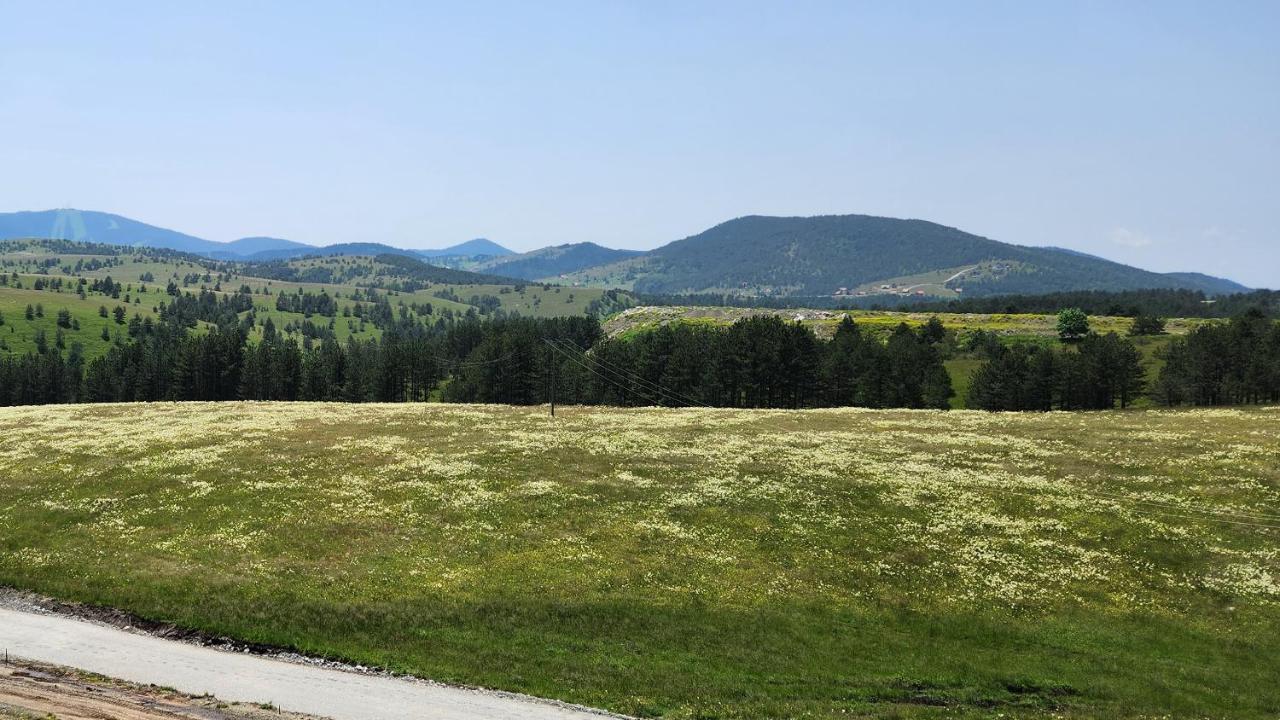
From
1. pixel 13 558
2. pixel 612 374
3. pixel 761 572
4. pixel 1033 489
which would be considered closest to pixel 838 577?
pixel 761 572

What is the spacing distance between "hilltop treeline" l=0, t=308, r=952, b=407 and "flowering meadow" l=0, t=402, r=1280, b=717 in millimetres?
74733

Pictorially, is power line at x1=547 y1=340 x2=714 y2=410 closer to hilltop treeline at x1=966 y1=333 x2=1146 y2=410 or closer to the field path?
hilltop treeline at x1=966 y1=333 x2=1146 y2=410

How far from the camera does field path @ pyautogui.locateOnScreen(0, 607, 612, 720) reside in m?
24.8

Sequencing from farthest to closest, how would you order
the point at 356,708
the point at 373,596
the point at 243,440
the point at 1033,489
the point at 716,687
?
the point at 243,440
the point at 1033,489
the point at 373,596
the point at 716,687
the point at 356,708

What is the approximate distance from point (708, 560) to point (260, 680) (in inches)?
910

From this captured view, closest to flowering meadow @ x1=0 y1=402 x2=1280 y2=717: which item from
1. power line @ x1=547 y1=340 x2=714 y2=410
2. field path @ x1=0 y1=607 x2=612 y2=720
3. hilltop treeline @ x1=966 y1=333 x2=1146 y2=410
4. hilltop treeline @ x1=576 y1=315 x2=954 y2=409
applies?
field path @ x1=0 y1=607 x2=612 y2=720

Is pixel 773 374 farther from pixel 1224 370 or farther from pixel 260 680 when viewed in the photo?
pixel 260 680

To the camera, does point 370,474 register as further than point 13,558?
Yes

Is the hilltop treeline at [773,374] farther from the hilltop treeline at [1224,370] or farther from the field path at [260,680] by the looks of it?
the field path at [260,680]

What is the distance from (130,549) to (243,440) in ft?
86.9

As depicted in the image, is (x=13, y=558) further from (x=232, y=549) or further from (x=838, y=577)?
(x=838, y=577)

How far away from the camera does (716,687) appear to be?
1105 inches

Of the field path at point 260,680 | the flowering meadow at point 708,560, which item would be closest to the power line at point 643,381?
the flowering meadow at point 708,560

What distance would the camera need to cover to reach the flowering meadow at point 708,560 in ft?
96.7
